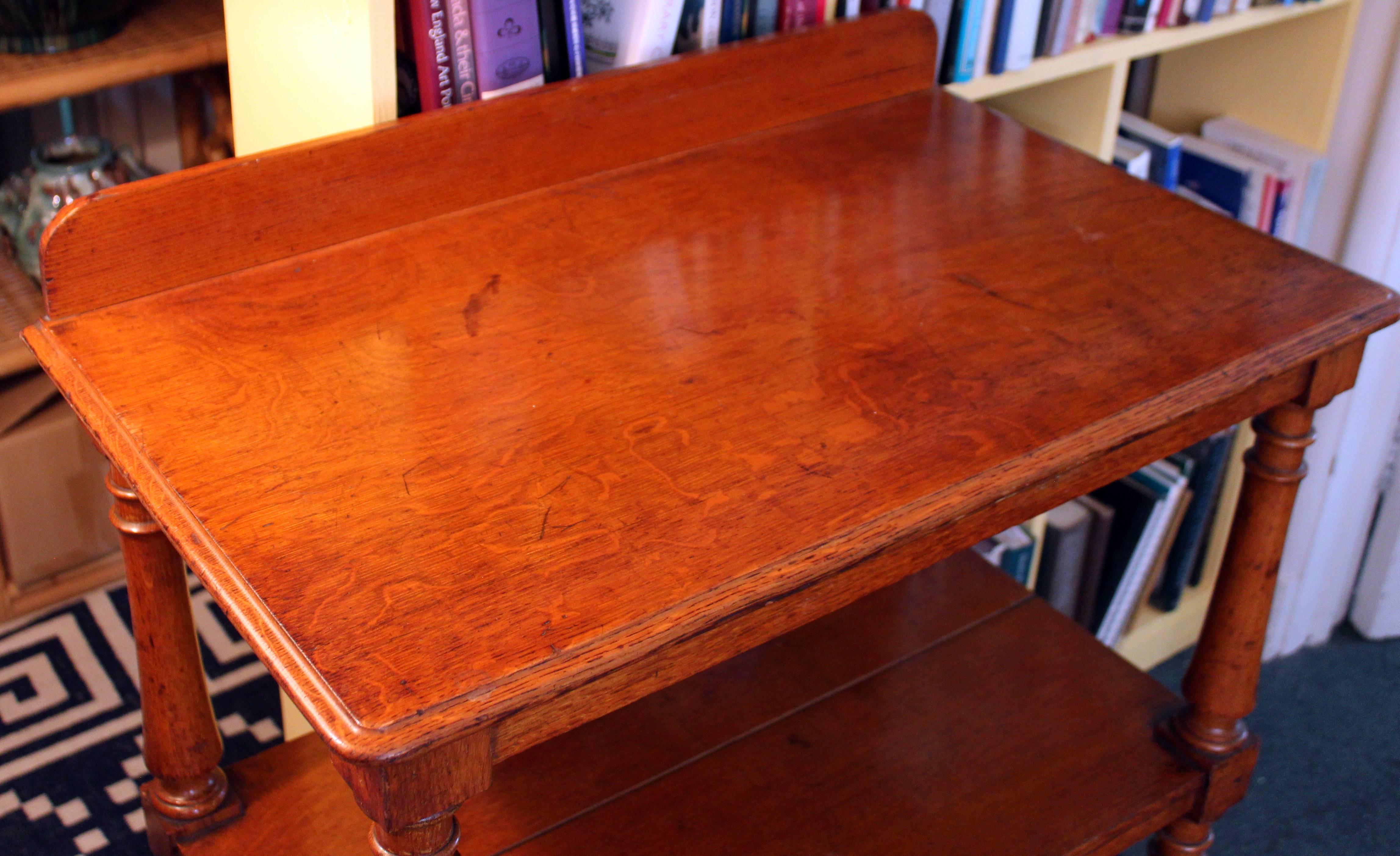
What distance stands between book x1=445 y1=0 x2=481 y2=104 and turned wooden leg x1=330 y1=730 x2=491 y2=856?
0.57m

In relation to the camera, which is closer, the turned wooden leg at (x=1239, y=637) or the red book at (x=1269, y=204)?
the turned wooden leg at (x=1239, y=637)

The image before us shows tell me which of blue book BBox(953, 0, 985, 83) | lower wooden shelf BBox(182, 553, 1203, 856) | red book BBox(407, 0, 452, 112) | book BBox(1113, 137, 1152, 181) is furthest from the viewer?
book BBox(1113, 137, 1152, 181)

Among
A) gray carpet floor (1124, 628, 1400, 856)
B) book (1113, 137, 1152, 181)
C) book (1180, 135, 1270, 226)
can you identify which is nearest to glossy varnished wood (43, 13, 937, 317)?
book (1113, 137, 1152, 181)

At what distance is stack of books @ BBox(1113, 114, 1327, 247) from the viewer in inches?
62.9

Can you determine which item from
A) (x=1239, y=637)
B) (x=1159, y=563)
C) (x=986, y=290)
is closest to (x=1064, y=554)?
(x=1159, y=563)

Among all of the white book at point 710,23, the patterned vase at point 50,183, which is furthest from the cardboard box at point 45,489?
the white book at point 710,23

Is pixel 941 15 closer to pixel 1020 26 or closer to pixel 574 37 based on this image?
pixel 1020 26

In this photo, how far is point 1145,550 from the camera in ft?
5.70

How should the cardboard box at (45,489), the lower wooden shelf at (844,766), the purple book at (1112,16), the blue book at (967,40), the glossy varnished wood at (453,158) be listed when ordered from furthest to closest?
the cardboard box at (45,489), the purple book at (1112,16), the blue book at (967,40), the lower wooden shelf at (844,766), the glossy varnished wood at (453,158)

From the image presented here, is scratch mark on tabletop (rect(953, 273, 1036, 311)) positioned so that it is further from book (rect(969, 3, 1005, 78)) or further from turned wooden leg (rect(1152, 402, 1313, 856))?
book (rect(969, 3, 1005, 78))

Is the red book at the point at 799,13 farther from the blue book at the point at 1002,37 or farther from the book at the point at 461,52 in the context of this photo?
the book at the point at 461,52

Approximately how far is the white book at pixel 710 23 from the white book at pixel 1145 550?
0.83 meters

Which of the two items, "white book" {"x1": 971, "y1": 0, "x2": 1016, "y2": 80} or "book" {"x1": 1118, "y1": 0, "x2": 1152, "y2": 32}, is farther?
"book" {"x1": 1118, "y1": 0, "x2": 1152, "y2": 32}

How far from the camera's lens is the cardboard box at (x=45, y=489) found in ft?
5.42
